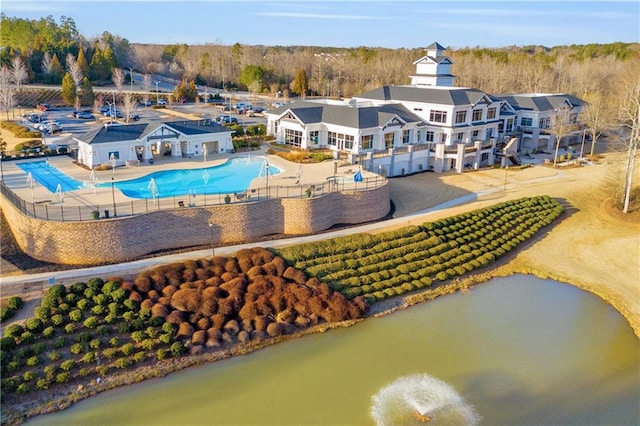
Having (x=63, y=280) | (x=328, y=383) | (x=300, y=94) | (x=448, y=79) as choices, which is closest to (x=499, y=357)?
(x=328, y=383)

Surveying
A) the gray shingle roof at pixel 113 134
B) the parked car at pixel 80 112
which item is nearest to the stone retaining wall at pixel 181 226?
the gray shingle roof at pixel 113 134

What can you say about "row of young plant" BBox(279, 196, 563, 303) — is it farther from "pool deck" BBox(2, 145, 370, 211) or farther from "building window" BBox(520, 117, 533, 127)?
"building window" BBox(520, 117, 533, 127)

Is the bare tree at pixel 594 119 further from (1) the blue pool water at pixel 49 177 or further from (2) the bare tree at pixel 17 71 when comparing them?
(2) the bare tree at pixel 17 71

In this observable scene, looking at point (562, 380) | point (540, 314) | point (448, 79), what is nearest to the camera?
point (562, 380)

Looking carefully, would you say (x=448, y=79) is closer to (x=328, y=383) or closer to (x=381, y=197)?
(x=381, y=197)

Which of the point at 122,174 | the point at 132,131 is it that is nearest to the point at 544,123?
the point at 132,131

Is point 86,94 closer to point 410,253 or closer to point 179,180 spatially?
point 179,180

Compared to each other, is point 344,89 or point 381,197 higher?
point 344,89
